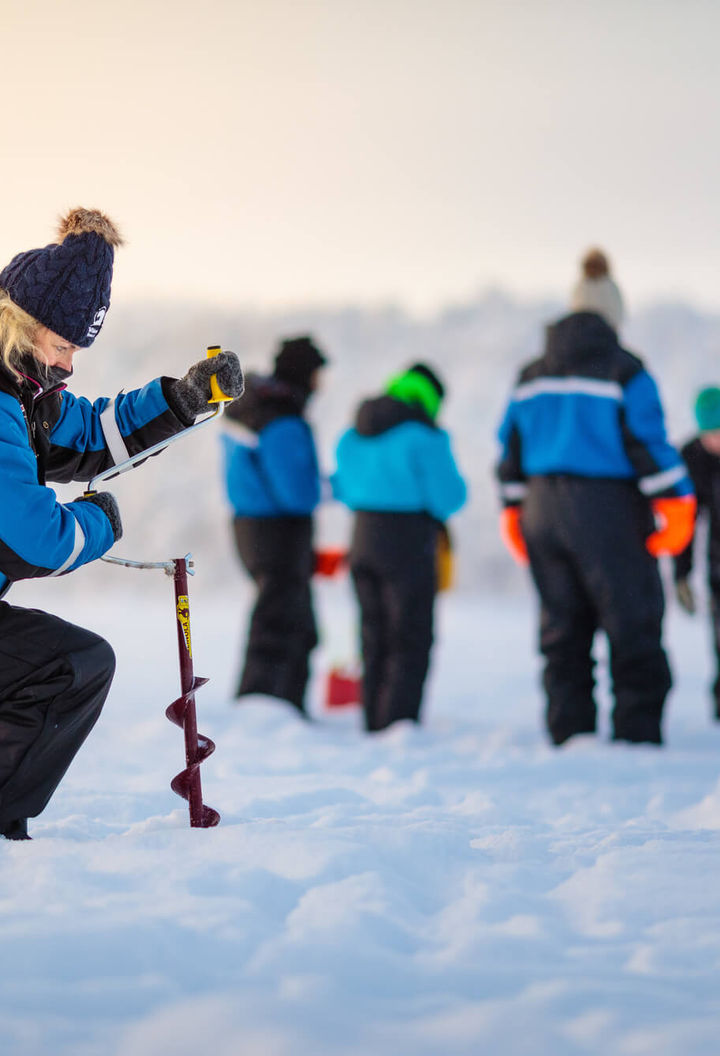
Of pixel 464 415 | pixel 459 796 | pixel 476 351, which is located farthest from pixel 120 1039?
pixel 476 351

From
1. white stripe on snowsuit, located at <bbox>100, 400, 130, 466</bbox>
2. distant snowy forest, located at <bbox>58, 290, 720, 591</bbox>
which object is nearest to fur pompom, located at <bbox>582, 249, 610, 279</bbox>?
white stripe on snowsuit, located at <bbox>100, 400, 130, 466</bbox>

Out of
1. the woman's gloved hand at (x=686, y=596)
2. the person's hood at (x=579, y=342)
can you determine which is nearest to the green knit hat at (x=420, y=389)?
the person's hood at (x=579, y=342)

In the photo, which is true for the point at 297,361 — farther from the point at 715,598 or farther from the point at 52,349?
the point at 52,349

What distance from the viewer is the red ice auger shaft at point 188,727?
257 centimetres

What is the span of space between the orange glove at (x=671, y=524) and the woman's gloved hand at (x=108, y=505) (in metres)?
2.69

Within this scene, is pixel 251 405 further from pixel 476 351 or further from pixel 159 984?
pixel 476 351

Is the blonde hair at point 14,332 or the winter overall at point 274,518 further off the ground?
the blonde hair at point 14,332

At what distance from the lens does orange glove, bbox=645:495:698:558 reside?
446cm

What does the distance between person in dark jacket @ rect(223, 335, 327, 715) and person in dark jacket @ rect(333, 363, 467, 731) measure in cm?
38

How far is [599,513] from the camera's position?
4508 mm

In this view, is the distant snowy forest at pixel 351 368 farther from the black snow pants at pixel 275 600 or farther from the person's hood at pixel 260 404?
the person's hood at pixel 260 404

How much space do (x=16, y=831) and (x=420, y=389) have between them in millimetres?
3370

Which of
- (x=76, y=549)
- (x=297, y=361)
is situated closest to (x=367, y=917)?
(x=76, y=549)

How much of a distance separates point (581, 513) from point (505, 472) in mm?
562
